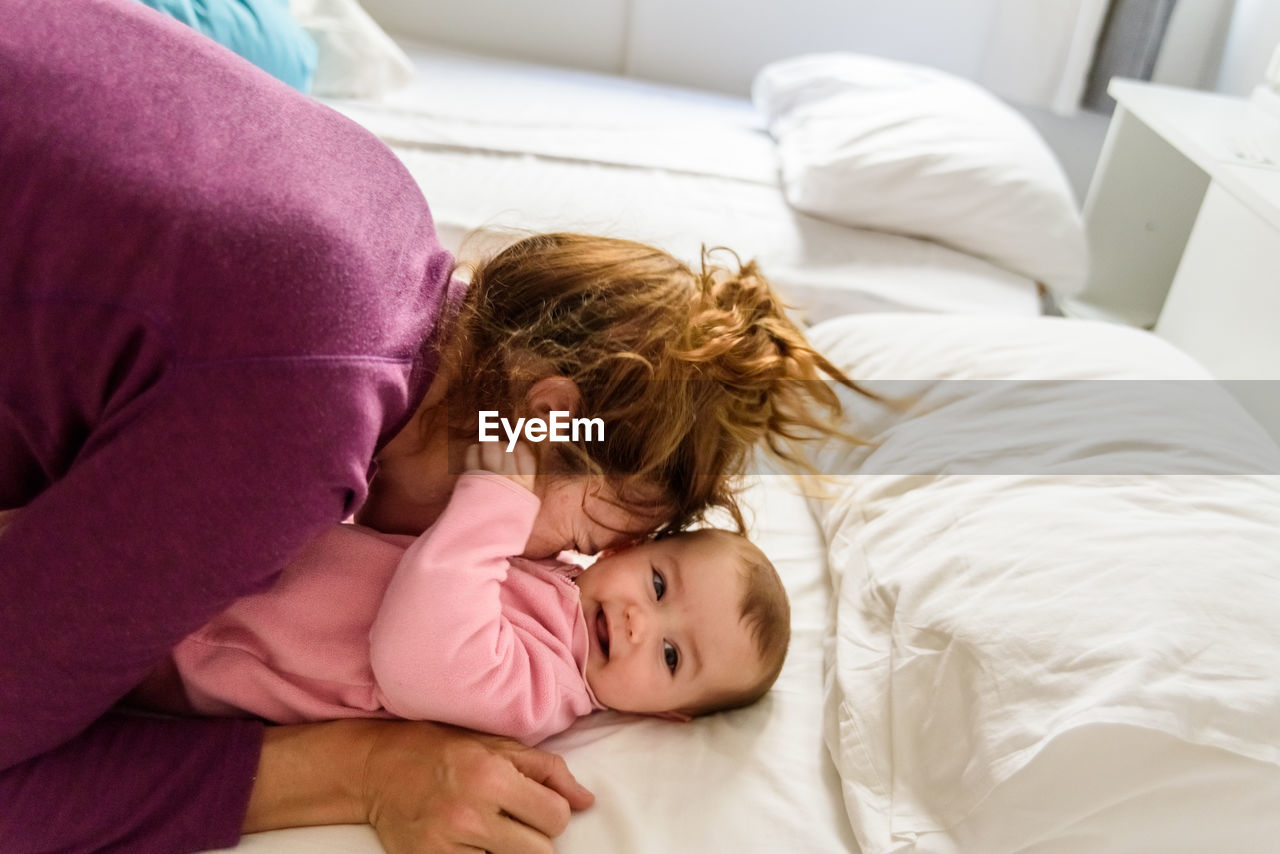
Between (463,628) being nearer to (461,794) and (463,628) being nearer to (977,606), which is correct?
(461,794)

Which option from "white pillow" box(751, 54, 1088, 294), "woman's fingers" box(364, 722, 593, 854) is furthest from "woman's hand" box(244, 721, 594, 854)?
"white pillow" box(751, 54, 1088, 294)

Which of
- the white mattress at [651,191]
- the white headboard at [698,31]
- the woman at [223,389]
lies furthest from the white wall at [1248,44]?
the woman at [223,389]

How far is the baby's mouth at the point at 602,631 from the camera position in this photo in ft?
3.33

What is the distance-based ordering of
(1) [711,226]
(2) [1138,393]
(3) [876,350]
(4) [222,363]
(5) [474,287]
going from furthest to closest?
(1) [711,226], (3) [876,350], (2) [1138,393], (5) [474,287], (4) [222,363]

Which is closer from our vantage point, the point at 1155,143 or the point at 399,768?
the point at 399,768

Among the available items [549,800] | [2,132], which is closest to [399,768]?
[549,800]

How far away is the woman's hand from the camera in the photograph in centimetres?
82

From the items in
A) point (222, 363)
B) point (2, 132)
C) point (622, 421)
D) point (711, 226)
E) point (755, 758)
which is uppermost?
point (2, 132)

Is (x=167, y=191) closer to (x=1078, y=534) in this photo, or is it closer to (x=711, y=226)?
(x=1078, y=534)

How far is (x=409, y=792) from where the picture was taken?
2.73ft

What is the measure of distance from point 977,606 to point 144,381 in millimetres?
693

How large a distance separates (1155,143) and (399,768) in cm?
201

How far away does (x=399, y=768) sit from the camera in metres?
0.85

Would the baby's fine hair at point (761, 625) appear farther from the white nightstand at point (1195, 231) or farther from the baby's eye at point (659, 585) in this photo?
the white nightstand at point (1195, 231)
